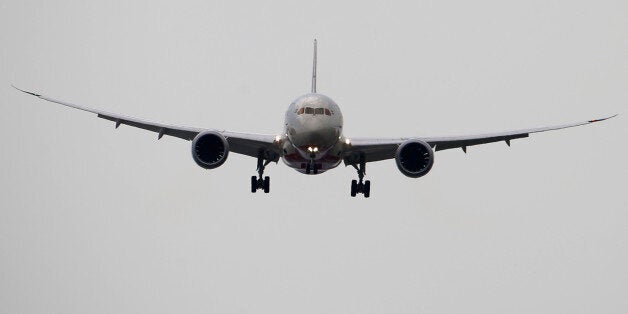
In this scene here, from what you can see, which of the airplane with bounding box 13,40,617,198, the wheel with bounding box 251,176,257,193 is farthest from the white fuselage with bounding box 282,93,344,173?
the wheel with bounding box 251,176,257,193

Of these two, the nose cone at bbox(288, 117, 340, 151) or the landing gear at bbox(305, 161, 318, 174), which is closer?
the nose cone at bbox(288, 117, 340, 151)

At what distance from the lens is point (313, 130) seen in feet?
167

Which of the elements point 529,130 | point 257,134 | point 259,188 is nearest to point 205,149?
point 257,134

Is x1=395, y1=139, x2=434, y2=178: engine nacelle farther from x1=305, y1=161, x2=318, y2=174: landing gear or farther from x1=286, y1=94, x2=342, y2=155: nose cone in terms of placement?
x1=305, y1=161, x2=318, y2=174: landing gear

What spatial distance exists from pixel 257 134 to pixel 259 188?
4.89 m

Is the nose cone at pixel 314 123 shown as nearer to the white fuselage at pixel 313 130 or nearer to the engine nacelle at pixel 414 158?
the white fuselage at pixel 313 130

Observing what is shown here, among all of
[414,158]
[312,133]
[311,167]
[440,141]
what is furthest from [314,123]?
[440,141]

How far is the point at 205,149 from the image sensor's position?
52.4m

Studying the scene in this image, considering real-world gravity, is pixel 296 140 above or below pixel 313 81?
below

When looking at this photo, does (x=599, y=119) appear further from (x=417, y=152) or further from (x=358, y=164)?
(x=358, y=164)

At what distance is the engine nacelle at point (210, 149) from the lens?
52219 millimetres

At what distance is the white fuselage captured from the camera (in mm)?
51031

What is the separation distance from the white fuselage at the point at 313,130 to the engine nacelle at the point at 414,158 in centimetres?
277

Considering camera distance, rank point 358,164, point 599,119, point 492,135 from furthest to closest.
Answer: point 358,164 < point 492,135 < point 599,119
